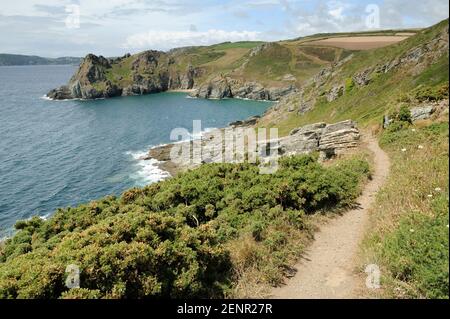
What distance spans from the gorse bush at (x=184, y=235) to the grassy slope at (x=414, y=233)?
300 cm

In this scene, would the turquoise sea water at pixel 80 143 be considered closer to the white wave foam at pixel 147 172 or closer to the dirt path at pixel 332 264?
the white wave foam at pixel 147 172

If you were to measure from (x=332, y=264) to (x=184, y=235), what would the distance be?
A: 17.5 ft

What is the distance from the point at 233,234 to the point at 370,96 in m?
59.5

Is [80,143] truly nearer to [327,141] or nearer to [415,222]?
[327,141]

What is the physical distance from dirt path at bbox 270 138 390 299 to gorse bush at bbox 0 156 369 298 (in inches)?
27.2

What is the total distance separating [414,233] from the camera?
1137 cm

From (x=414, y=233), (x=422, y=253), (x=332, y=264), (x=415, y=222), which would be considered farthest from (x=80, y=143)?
(x=422, y=253)

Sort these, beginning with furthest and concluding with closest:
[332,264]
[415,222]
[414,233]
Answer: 1. [332,264]
2. [415,222]
3. [414,233]

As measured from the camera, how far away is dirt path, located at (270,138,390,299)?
1176 cm

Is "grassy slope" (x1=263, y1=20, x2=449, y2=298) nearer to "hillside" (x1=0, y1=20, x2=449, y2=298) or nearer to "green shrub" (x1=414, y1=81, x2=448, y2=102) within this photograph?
"hillside" (x1=0, y1=20, x2=449, y2=298)

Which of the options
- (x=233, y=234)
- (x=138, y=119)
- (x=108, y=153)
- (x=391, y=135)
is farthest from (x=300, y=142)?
(x=138, y=119)

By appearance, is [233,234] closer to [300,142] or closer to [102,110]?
[300,142]

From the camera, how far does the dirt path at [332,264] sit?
38.6 feet
